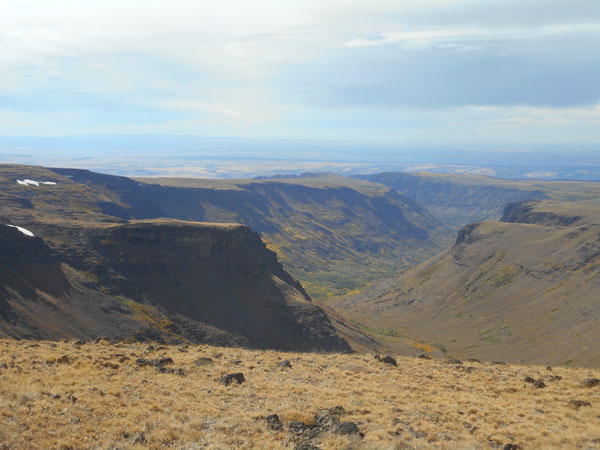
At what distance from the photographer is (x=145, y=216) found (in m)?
183

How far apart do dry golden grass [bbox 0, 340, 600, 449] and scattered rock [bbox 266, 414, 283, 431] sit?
10.9 inches

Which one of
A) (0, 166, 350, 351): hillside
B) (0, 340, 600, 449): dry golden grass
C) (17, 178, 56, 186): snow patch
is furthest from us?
(17, 178, 56, 186): snow patch

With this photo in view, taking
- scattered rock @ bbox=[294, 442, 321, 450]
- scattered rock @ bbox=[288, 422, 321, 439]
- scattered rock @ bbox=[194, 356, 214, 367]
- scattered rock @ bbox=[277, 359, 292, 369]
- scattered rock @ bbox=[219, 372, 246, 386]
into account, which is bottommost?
scattered rock @ bbox=[277, 359, 292, 369]

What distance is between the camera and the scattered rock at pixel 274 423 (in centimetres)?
1894

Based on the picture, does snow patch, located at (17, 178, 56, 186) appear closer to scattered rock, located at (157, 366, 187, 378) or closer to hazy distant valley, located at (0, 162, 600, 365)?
hazy distant valley, located at (0, 162, 600, 365)

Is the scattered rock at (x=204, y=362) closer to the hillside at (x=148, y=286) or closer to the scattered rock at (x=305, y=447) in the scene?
the scattered rock at (x=305, y=447)

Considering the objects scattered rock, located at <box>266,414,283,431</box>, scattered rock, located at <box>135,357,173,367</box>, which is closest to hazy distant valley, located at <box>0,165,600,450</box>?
scattered rock, located at <box>266,414,283,431</box>

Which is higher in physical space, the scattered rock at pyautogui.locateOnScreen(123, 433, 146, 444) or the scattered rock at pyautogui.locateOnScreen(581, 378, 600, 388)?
the scattered rock at pyautogui.locateOnScreen(123, 433, 146, 444)

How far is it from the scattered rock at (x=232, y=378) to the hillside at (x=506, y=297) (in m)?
57.7

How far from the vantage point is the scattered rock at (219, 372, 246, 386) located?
85.4ft

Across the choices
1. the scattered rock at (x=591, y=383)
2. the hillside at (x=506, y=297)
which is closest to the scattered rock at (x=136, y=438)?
the scattered rock at (x=591, y=383)

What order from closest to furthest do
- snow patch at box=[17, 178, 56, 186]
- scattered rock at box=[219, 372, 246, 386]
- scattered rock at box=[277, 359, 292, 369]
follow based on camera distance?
1. scattered rock at box=[219, 372, 246, 386]
2. scattered rock at box=[277, 359, 292, 369]
3. snow patch at box=[17, 178, 56, 186]

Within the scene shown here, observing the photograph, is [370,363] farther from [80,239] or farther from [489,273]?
[489,273]

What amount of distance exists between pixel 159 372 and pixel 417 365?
19.7 metres
